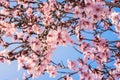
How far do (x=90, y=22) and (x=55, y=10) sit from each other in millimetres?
2662

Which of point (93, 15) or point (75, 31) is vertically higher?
point (93, 15)

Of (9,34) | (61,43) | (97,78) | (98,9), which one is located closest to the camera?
(98,9)

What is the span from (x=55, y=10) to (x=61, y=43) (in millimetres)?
2708

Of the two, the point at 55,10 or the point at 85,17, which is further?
the point at 55,10

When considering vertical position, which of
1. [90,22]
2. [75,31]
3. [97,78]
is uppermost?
[90,22]

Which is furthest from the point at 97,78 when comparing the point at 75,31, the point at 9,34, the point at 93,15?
the point at 9,34

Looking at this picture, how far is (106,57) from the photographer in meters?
10.7

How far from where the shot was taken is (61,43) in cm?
897

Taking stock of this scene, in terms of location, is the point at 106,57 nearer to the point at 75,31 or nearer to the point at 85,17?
the point at 75,31

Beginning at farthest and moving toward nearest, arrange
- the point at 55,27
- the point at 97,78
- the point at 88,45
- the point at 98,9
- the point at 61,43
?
the point at 88,45, the point at 97,78, the point at 55,27, the point at 61,43, the point at 98,9

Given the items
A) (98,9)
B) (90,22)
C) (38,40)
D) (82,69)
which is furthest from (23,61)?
(98,9)

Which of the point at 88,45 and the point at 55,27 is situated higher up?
the point at 55,27

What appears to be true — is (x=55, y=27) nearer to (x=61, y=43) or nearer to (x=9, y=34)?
(x=61, y=43)

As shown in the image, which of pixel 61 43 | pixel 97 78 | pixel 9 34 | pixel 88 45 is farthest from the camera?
pixel 9 34
